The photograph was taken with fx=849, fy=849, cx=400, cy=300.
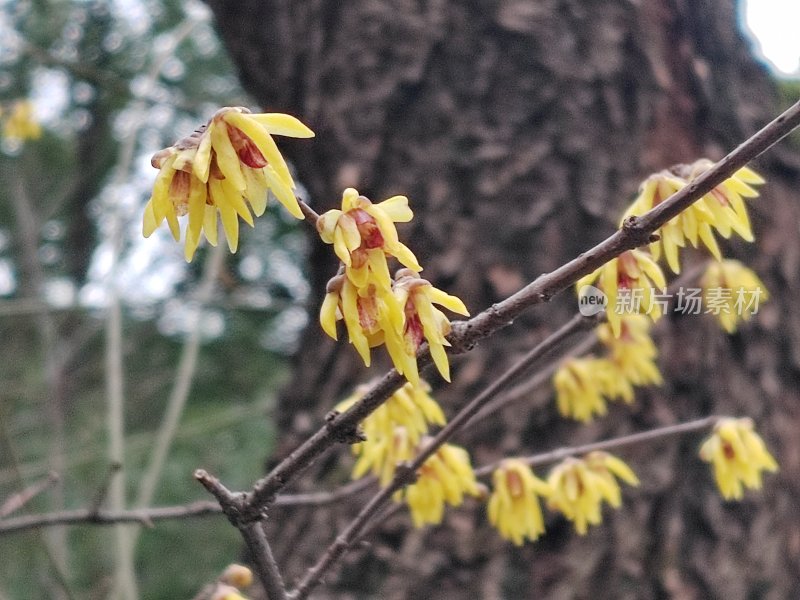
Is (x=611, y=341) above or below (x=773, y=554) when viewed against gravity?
above

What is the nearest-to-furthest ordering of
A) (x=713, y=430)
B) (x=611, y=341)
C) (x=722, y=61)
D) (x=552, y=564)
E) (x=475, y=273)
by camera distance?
1. (x=713, y=430)
2. (x=611, y=341)
3. (x=552, y=564)
4. (x=475, y=273)
5. (x=722, y=61)

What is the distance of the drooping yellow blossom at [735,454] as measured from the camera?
3.02 feet

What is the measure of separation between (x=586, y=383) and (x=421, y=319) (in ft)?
1.97

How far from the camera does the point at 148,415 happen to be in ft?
12.4

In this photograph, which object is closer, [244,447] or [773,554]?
[773,554]

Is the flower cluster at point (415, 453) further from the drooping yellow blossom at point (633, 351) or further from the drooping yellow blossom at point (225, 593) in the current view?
the drooping yellow blossom at point (633, 351)

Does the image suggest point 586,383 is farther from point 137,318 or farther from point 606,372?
point 137,318

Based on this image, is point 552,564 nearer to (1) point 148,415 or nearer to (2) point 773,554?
(2) point 773,554

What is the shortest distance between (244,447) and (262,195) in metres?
3.18

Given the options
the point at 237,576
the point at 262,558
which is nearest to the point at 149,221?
the point at 262,558

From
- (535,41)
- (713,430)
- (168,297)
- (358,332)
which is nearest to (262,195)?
(358,332)

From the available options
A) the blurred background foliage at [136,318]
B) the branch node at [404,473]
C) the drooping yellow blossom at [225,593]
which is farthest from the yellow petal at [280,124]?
the blurred background foliage at [136,318]

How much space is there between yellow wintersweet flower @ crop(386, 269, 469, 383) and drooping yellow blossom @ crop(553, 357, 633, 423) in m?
0.57

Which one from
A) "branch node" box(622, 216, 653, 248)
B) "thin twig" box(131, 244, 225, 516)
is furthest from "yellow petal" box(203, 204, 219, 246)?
"thin twig" box(131, 244, 225, 516)
